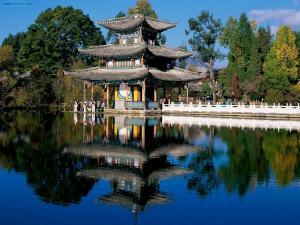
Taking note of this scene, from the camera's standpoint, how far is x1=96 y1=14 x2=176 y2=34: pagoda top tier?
169 feet

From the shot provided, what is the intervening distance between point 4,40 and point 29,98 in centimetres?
4389

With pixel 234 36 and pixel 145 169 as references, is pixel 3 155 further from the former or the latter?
pixel 234 36

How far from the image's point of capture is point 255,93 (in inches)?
2473

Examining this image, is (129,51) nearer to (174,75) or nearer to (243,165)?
(174,75)

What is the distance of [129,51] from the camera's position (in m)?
50.4

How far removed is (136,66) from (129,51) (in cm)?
169

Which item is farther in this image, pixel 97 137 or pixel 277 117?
pixel 277 117

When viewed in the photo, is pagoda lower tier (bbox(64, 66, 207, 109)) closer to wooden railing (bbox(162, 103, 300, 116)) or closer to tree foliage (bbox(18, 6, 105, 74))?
wooden railing (bbox(162, 103, 300, 116))

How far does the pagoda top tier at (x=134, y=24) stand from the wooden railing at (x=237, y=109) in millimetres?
8714

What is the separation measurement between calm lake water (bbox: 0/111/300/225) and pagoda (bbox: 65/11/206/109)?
26.3m

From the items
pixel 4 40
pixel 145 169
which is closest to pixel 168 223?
pixel 145 169

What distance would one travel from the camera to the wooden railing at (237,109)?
148ft

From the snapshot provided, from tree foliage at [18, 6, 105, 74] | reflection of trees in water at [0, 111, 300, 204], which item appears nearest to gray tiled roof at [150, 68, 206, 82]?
reflection of trees in water at [0, 111, 300, 204]

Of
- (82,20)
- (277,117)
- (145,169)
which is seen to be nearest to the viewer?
(145,169)
